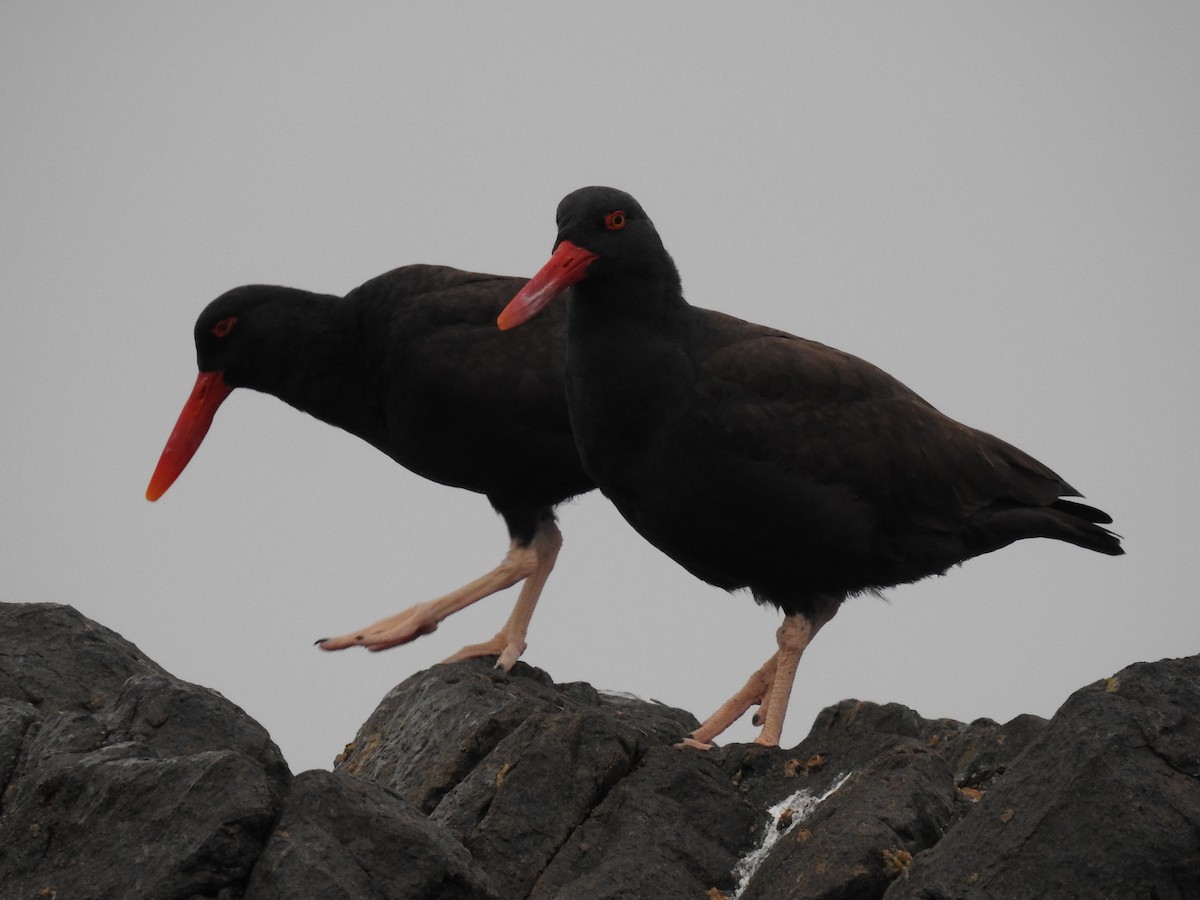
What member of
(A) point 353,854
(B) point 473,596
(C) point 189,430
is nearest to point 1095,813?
(A) point 353,854

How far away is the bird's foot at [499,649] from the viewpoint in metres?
9.08

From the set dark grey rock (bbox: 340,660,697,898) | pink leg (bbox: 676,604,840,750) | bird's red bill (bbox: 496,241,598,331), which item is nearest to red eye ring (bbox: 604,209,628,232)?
bird's red bill (bbox: 496,241,598,331)

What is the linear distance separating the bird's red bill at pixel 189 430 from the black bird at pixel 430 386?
0.01 meters

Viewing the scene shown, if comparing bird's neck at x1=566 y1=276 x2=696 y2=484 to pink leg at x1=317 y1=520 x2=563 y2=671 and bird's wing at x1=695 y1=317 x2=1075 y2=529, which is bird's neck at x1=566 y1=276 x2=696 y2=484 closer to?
bird's wing at x1=695 y1=317 x2=1075 y2=529

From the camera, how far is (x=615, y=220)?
7.87 meters

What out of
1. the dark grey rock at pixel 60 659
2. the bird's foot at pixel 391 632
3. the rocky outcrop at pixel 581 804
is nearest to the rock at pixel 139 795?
the rocky outcrop at pixel 581 804

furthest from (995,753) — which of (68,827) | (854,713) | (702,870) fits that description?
(68,827)

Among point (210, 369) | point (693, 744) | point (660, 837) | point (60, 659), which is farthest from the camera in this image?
point (210, 369)

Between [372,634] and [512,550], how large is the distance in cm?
104

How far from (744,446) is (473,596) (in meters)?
2.93

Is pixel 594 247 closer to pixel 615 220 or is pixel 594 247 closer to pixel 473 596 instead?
pixel 615 220

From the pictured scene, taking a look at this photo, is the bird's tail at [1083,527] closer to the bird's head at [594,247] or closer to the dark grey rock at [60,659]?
the bird's head at [594,247]

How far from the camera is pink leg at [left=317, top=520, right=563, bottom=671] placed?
9.99 m

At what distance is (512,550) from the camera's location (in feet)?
33.1
